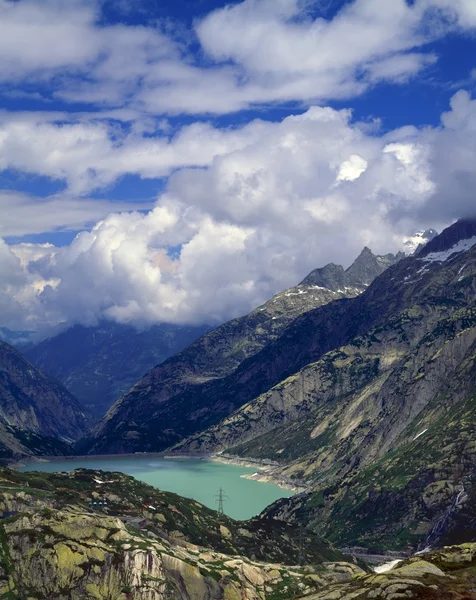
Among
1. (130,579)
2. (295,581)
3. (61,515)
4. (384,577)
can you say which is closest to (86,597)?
(130,579)

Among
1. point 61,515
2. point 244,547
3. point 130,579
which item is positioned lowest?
point 244,547

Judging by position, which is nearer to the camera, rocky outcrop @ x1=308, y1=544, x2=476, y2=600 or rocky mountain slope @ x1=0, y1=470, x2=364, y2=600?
rocky outcrop @ x1=308, y1=544, x2=476, y2=600

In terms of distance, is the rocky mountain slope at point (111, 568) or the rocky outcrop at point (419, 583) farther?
the rocky mountain slope at point (111, 568)

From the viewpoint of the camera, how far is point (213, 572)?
457 ft

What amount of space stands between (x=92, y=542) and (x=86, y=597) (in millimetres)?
11548

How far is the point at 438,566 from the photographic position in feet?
346

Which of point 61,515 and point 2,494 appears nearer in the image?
point 61,515

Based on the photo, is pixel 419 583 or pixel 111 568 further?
pixel 111 568

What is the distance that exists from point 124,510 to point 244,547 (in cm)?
3498

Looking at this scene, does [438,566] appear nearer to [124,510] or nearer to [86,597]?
[86,597]

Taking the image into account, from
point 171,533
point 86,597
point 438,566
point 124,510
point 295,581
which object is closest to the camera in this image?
point 438,566

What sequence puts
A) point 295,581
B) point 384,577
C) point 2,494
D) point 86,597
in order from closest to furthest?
point 384,577 < point 86,597 < point 295,581 < point 2,494

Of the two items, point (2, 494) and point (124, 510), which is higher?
point (2, 494)

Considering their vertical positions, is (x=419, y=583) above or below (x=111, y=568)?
below
